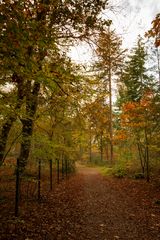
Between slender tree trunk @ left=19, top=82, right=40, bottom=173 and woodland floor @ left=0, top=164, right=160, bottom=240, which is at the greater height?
slender tree trunk @ left=19, top=82, right=40, bottom=173

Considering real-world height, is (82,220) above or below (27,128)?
below

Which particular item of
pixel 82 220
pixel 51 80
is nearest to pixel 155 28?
pixel 51 80

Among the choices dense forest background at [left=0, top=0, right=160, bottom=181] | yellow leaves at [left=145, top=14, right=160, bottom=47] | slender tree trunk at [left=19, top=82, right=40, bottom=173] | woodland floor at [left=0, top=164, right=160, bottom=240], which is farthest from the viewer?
slender tree trunk at [left=19, top=82, right=40, bottom=173]

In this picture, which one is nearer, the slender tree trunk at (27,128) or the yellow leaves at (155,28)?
the yellow leaves at (155,28)

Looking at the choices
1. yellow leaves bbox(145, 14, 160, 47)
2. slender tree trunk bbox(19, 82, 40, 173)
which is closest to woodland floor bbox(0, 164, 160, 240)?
slender tree trunk bbox(19, 82, 40, 173)

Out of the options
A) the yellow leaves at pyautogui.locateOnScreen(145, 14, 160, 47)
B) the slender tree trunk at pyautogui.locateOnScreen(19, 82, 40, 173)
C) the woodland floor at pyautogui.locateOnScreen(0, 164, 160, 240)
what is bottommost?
the woodland floor at pyautogui.locateOnScreen(0, 164, 160, 240)

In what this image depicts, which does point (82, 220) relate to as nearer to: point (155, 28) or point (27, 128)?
point (27, 128)

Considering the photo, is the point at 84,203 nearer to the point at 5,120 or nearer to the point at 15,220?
the point at 15,220

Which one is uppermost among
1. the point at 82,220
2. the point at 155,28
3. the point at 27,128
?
the point at 155,28

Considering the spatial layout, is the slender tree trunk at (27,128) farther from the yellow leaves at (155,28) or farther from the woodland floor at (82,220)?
the yellow leaves at (155,28)

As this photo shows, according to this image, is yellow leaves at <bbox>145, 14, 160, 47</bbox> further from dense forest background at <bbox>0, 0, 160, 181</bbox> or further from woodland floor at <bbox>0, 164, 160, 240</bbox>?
woodland floor at <bbox>0, 164, 160, 240</bbox>

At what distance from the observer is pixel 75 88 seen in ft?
25.0

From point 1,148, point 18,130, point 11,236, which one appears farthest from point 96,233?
point 18,130

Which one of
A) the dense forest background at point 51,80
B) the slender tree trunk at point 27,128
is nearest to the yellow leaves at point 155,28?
the dense forest background at point 51,80
